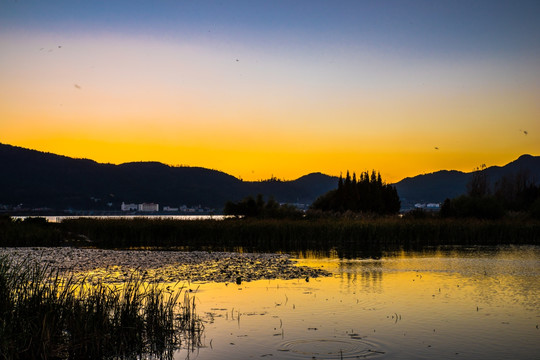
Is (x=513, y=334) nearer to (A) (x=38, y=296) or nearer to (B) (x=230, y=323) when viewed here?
(B) (x=230, y=323)

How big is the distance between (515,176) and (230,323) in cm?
11097

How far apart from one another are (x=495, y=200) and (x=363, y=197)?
63.9 feet

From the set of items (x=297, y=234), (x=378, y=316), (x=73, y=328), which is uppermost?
(x=297, y=234)

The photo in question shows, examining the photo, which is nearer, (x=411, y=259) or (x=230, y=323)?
(x=230, y=323)

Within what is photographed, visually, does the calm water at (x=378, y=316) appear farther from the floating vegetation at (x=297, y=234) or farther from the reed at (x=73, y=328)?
the floating vegetation at (x=297, y=234)

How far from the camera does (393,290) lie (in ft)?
73.3

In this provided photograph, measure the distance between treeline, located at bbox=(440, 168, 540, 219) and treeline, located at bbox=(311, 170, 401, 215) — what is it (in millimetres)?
9379

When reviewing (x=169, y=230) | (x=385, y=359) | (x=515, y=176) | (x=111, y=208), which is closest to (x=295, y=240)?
(x=169, y=230)

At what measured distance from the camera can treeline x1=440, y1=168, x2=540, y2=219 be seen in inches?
2694

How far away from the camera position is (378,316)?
56.2 ft

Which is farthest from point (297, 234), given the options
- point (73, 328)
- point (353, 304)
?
point (73, 328)

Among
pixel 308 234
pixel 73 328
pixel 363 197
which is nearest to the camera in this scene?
pixel 73 328

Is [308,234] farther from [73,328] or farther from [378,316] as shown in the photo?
[73,328]

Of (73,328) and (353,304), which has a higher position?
(73,328)
